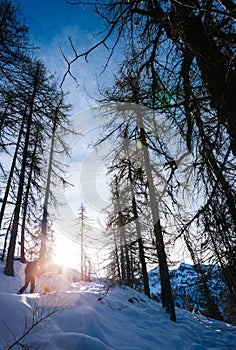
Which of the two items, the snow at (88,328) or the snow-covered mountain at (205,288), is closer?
the snow-covered mountain at (205,288)

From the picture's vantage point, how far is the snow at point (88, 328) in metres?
2.85

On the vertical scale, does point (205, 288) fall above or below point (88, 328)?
above

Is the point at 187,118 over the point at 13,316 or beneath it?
over

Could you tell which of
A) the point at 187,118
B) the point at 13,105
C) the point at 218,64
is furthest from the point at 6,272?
the point at 218,64

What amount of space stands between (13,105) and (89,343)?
4400mm

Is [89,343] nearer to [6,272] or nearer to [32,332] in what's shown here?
[32,332]

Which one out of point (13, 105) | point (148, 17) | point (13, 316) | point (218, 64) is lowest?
point (13, 316)

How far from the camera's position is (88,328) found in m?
3.67

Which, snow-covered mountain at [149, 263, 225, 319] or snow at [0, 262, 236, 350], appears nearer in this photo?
snow-covered mountain at [149, 263, 225, 319]

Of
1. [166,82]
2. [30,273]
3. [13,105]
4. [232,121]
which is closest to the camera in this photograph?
[232,121]

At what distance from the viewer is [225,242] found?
2.20 metres

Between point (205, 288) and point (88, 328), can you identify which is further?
point (88, 328)

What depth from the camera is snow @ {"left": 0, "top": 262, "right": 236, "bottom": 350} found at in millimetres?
2848

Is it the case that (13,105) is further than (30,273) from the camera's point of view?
No
